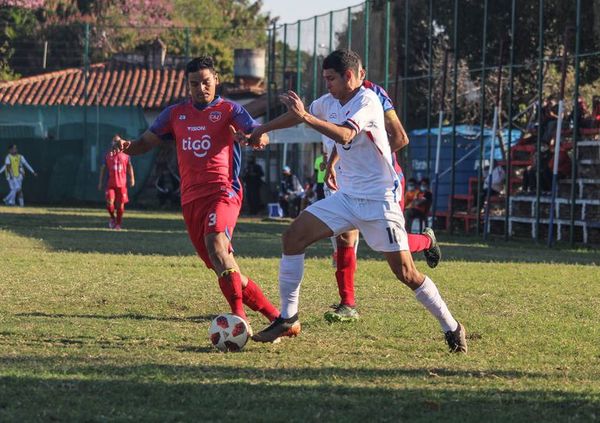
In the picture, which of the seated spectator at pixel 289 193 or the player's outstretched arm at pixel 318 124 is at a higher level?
the player's outstretched arm at pixel 318 124

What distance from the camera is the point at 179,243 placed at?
853 inches

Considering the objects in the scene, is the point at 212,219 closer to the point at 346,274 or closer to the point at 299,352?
the point at 299,352

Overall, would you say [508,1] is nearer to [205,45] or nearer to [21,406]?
[21,406]

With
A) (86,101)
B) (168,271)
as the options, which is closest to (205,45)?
(86,101)

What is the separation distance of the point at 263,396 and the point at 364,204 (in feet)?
7.29

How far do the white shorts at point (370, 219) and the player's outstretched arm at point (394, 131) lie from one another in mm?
1229

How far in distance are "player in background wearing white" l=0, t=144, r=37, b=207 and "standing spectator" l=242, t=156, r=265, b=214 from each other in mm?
7261

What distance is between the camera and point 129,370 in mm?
7773

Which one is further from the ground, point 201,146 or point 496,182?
point 201,146

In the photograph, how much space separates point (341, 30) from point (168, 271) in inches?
828

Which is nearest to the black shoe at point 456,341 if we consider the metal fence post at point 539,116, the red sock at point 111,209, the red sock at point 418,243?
the red sock at point 418,243

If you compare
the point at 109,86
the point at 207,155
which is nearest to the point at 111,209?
the point at 207,155

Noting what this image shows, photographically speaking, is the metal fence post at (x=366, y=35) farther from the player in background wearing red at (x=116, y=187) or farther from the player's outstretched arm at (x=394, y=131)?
the player's outstretched arm at (x=394, y=131)

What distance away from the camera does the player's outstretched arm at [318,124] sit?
8.19 m
